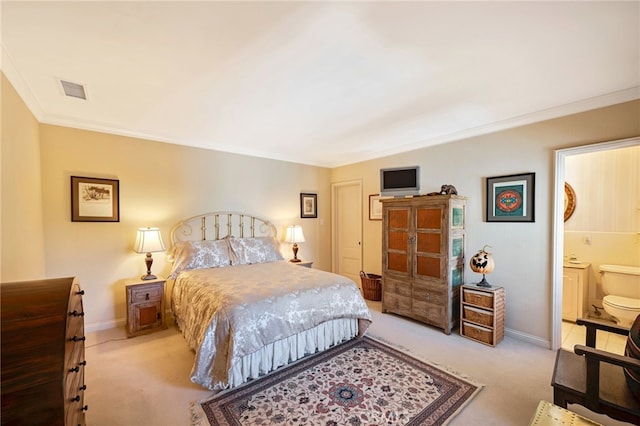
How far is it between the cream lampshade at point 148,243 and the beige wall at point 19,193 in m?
0.87

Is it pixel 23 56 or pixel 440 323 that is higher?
pixel 23 56

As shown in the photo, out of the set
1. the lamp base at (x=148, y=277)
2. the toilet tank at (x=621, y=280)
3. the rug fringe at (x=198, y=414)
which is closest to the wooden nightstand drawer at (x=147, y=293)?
the lamp base at (x=148, y=277)

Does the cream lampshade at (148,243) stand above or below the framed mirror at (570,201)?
below

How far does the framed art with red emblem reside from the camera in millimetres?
3008

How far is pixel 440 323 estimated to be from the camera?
3.24m

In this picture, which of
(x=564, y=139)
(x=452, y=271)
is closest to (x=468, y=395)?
(x=452, y=271)

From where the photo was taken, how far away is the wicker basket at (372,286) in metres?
4.48

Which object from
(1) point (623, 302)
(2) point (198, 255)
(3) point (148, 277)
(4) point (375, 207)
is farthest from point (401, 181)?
(3) point (148, 277)

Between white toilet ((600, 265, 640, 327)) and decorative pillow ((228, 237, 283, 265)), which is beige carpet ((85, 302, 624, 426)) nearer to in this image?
white toilet ((600, 265, 640, 327))

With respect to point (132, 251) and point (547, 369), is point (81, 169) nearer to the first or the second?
point (132, 251)

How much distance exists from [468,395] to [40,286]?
281 centimetres

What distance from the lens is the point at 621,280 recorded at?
330 cm

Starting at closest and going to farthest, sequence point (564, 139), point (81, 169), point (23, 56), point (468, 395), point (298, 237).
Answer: point (23, 56)
point (468, 395)
point (564, 139)
point (81, 169)
point (298, 237)

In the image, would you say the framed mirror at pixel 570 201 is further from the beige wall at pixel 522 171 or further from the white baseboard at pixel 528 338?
the white baseboard at pixel 528 338
